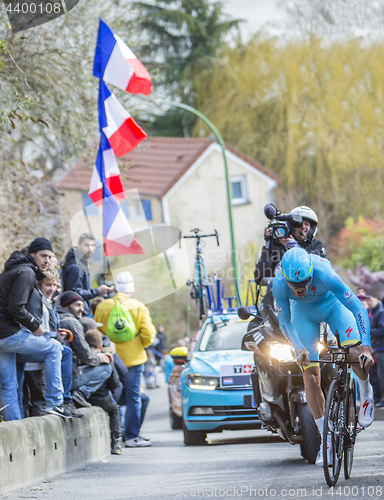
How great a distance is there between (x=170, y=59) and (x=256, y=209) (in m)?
8.81

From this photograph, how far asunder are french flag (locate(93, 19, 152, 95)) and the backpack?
123 inches

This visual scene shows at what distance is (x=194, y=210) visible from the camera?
4372cm

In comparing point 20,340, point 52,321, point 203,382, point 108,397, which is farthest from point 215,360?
point 20,340

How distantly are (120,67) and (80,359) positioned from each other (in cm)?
449

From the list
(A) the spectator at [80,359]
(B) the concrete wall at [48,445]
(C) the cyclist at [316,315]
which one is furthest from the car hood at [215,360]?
(C) the cyclist at [316,315]

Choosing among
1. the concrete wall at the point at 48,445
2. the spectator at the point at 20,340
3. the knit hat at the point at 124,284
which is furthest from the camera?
the knit hat at the point at 124,284

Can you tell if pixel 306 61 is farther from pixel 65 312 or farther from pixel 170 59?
pixel 65 312

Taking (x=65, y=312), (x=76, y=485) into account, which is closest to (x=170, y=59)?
(x=65, y=312)

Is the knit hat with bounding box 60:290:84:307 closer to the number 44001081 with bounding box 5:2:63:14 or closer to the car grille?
the car grille

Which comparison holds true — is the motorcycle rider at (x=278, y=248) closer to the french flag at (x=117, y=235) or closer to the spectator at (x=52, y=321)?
the spectator at (x=52, y=321)

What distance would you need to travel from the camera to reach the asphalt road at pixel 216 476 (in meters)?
6.25

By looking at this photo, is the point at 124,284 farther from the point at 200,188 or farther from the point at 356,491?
the point at 200,188

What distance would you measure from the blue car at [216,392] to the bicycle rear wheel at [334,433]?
4.01 m

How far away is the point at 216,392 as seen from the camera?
10.5 meters
